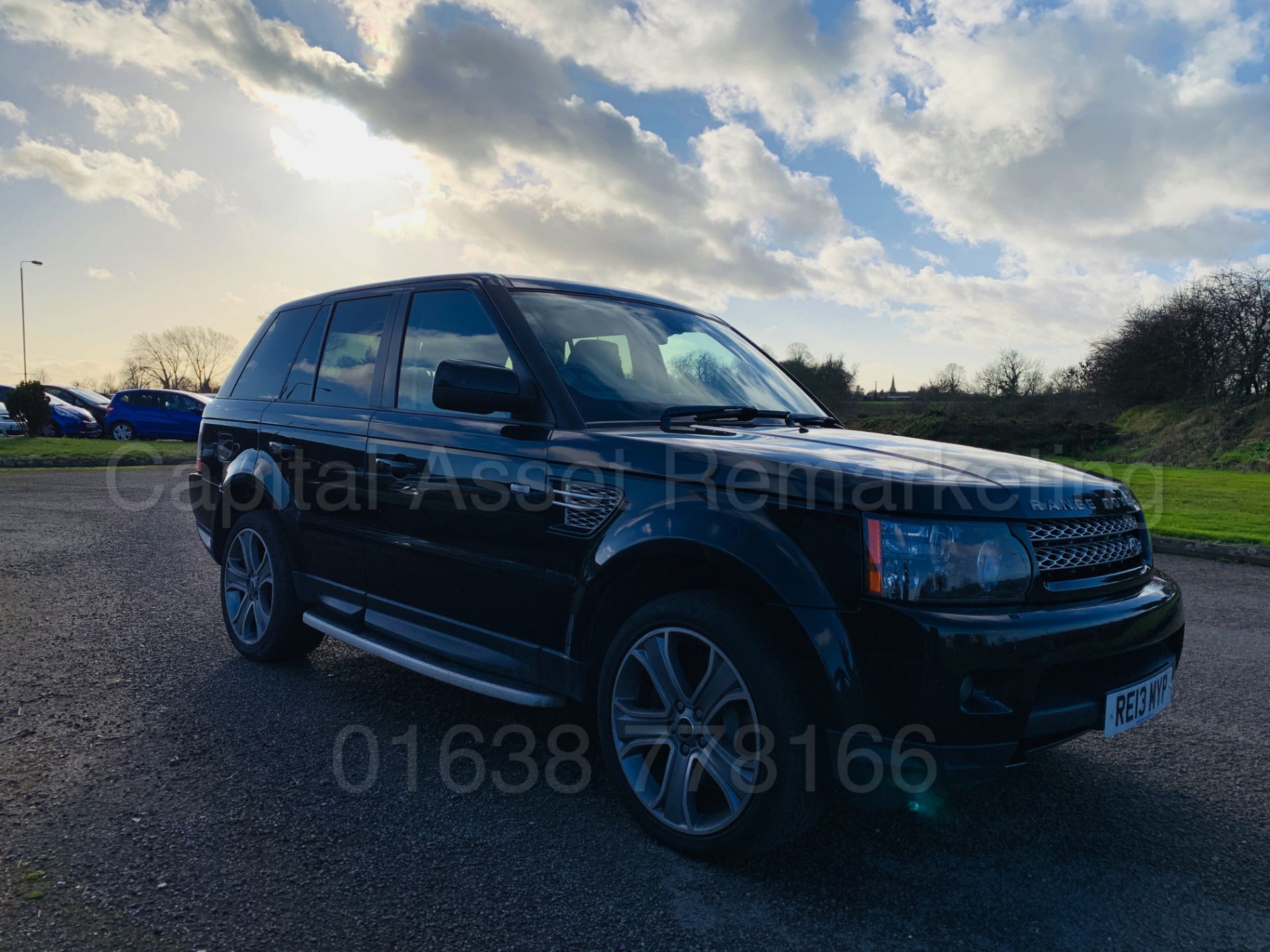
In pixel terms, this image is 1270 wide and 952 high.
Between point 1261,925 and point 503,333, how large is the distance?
3119 mm

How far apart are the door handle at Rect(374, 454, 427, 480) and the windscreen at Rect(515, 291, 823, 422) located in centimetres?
77

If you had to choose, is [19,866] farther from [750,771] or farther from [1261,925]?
[1261,925]

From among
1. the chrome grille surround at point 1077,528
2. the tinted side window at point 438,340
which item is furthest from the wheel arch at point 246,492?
the chrome grille surround at point 1077,528

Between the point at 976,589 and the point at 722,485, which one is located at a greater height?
the point at 722,485

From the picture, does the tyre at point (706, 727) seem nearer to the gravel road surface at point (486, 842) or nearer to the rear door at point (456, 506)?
the gravel road surface at point (486, 842)

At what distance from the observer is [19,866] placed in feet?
8.45

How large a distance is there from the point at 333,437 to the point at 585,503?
5.72ft

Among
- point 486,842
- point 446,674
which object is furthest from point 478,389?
point 486,842

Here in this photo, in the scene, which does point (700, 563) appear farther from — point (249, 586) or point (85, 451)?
point (85, 451)

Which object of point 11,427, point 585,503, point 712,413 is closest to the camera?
point 585,503

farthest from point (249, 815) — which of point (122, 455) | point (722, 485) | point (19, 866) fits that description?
point (122, 455)

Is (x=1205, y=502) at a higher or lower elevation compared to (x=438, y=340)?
lower

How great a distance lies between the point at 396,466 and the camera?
3.74 meters

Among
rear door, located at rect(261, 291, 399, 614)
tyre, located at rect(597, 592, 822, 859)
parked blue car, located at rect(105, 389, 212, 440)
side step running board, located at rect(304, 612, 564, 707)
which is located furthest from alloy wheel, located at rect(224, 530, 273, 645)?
parked blue car, located at rect(105, 389, 212, 440)
